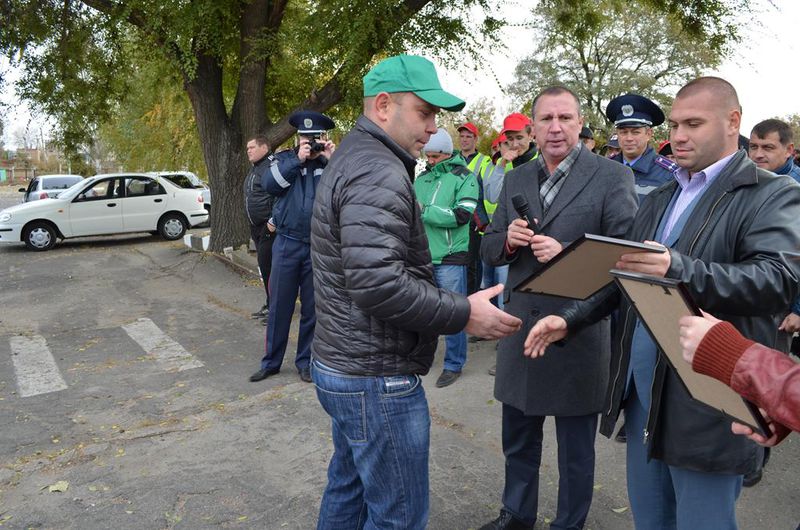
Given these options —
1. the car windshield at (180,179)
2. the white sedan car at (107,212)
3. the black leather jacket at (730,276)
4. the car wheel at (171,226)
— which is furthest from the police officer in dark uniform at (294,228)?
the car windshield at (180,179)

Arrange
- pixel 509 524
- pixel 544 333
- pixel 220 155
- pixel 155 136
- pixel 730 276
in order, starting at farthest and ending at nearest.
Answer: pixel 155 136, pixel 220 155, pixel 509 524, pixel 544 333, pixel 730 276

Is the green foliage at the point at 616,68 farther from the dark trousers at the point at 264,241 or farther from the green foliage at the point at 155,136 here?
the dark trousers at the point at 264,241

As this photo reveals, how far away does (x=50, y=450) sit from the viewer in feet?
15.1

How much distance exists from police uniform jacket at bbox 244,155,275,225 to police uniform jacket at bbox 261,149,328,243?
79 centimetres

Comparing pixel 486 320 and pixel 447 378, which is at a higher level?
pixel 486 320

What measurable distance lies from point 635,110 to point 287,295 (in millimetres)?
3422

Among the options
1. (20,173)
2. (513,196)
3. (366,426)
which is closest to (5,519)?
(366,426)

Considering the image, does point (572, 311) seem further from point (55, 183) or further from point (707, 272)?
point (55, 183)

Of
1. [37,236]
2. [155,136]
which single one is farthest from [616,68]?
[37,236]

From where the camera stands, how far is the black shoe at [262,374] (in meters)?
6.00

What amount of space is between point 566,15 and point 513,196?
8.53 m

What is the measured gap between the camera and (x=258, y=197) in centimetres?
694

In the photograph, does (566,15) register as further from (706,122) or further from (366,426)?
(366,426)

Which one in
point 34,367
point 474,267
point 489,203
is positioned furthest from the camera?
point 474,267
